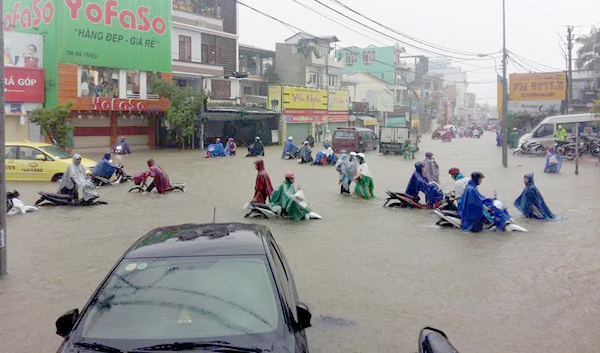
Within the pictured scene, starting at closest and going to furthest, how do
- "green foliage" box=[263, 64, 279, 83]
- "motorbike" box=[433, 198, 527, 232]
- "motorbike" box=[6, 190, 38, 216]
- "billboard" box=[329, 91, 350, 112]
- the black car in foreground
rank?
the black car in foreground
"motorbike" box=[433, 198, 527, 232]
"motorbike" box=[6, 190, 38, 216]
"green foliage" box=[263, 64, 279, 83]
"billboard" box=[329, 91, 350, 112]

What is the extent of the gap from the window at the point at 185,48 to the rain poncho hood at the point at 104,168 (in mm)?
23202

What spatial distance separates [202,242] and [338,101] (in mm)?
53569

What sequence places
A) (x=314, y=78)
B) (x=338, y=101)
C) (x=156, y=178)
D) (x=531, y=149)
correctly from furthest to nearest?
(x=338, y=101), (x=314, y=78), (x=531, y=149), (x=156, y=178)

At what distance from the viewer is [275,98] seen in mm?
46062

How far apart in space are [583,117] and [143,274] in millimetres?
35741

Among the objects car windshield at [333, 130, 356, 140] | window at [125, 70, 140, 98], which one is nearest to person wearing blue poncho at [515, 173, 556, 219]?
car windshield at [333, 130, 356, 140]

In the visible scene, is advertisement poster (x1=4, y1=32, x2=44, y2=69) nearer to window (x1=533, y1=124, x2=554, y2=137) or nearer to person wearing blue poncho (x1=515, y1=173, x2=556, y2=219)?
person wearing blue poncho (x1=515, y1=173, x2=556, y2=219)

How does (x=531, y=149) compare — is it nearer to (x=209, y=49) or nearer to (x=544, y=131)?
(x=544, y=131)

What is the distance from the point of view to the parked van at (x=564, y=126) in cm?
3428

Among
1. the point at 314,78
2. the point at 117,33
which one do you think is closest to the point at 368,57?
the point at 314,78

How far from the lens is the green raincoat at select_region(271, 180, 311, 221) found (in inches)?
482

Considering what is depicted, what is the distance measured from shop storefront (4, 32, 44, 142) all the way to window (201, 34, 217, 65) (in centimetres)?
1391

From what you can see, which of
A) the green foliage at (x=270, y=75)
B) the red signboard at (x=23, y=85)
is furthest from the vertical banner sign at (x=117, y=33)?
the green foliage at (x=270, y=75)

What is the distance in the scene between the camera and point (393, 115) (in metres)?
74.1
